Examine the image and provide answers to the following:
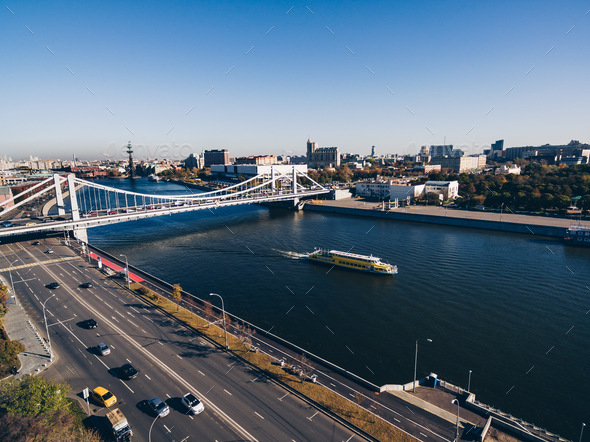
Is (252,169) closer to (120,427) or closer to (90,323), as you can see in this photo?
(90,323)

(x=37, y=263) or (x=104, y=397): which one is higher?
(x=104, y=397)

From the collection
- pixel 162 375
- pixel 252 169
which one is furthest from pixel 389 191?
pixel 162 375

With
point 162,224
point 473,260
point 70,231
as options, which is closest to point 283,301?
point 473,260

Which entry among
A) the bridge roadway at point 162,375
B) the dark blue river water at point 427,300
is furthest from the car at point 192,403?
the dark blue river water at point 427,300

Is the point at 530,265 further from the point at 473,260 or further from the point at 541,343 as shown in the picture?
the point at 541,343

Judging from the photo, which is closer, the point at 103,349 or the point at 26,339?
the point at 103,349

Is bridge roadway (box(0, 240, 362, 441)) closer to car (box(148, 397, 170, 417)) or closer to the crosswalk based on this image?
car (box(148, 397, 170, 417))
